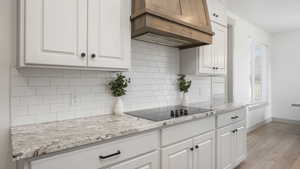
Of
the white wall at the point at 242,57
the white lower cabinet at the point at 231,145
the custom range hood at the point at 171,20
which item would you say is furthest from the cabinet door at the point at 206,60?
the white wall at the point at 242,57

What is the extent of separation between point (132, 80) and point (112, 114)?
45cm

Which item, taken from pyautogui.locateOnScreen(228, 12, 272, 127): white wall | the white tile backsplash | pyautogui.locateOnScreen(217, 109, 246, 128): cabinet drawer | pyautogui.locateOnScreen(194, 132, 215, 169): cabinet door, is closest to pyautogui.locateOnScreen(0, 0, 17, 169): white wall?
the white tile backsplash

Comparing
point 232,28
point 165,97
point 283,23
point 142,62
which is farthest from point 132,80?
point 283,23

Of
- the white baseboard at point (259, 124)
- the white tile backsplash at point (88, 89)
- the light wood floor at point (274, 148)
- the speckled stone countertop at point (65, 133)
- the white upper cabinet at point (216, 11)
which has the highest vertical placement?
the white upper cabinet at point (216, 11)

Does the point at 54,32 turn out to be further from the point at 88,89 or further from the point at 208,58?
the point at 208,58

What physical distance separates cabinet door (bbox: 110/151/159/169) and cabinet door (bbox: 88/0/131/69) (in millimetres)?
764

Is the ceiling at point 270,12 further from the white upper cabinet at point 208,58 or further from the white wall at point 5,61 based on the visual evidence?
the white wall at point 5,61

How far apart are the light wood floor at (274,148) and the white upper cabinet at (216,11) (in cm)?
217

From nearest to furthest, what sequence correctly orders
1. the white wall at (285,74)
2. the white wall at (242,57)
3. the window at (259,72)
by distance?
the white wall at (242,57)
the window at (259,72)
the white wall at (285,74)

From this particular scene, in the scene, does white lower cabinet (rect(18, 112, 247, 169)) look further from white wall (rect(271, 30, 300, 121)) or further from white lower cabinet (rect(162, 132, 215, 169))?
white wall (rect(271, 30, 300, 121))

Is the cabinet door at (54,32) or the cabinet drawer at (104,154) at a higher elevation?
the cabinet door at (54,32)

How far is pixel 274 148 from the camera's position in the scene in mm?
3295

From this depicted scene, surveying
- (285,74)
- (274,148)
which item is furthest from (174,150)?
(285,74)

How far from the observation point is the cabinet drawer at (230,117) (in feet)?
7.09
